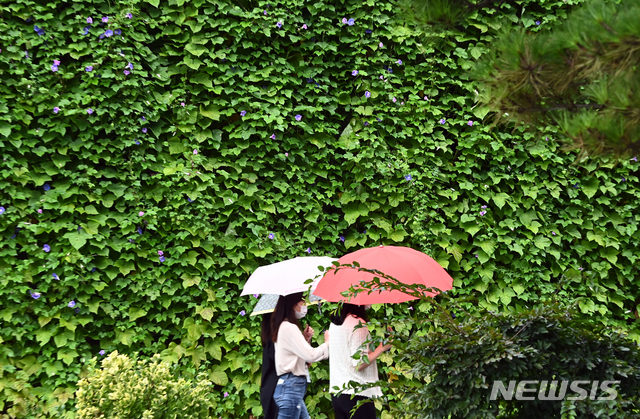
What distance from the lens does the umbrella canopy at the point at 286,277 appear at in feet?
9.82

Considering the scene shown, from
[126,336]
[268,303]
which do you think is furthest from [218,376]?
[268,303]

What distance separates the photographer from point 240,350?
13.3 ft

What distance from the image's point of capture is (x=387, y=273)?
2824 mm

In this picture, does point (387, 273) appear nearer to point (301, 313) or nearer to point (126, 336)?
point (301, 313)

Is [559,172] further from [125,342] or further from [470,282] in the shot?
[125,342]

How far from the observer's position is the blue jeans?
308 centimetres

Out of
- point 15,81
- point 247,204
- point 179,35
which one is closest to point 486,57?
point 247,204

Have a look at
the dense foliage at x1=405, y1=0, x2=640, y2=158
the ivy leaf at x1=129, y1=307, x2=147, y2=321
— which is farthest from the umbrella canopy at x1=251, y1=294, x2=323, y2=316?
the dense foliage at x1=405, y1=0, x2=640, y2=158

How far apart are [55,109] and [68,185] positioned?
21.8 inches

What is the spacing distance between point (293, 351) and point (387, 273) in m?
0.73

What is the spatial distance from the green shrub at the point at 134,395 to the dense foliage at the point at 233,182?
2.79 ft

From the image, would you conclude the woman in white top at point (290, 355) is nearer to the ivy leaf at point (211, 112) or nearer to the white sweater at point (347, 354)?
the white sweater at point (347, 354)

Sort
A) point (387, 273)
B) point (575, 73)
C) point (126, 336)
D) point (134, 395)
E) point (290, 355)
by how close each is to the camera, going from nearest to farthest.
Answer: point (575, 73) < point (134, 395) < point (387, 273) < point (290, 355) < point (126, 336)

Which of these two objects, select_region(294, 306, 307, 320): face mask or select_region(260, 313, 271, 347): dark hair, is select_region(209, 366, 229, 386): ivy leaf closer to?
select_region(260, 313, 271, 347): dark hair
